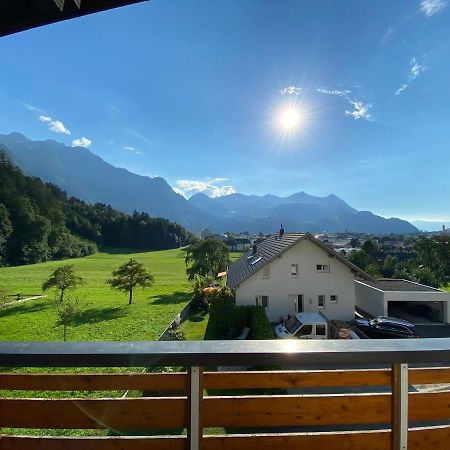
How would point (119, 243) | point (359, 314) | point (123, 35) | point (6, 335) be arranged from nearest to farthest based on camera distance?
point (123, 35) < point (6, 335) < point (359, 314) < point (119, 243)

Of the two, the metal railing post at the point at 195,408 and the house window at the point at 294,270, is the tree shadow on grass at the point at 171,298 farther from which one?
the metal railing post at the point at 195,408

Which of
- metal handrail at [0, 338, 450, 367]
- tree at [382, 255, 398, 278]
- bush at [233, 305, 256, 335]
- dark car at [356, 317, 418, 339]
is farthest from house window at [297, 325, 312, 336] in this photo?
tree at [382, 255, 398, 278]

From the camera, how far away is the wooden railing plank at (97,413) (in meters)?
1.55

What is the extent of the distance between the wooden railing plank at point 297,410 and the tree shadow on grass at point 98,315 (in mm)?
21102

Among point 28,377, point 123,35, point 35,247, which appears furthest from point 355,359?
point 35,247

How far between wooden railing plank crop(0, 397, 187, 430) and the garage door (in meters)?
21.9

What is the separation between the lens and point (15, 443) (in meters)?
1.58

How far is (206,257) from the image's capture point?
30.8 metres

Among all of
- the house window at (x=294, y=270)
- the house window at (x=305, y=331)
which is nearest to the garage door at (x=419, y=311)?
the house window at (x=294, y=270)

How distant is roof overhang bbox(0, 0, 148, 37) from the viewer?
1.79 meters

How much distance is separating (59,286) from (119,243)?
235 ft

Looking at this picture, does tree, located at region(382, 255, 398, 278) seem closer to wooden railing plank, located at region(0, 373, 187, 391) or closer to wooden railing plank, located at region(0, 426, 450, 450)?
wooden railing plank, located at region(0, 426, 450, 450)

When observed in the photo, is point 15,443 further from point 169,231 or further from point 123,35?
point 169,231

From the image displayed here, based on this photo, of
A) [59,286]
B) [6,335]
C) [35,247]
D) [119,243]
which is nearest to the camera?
[6,335]
